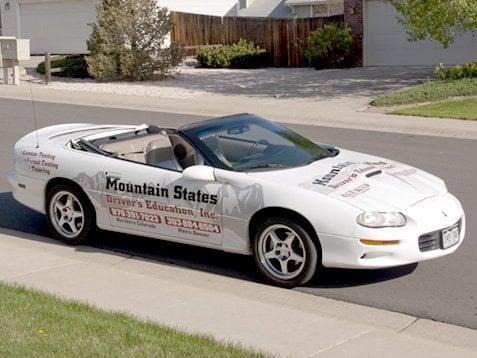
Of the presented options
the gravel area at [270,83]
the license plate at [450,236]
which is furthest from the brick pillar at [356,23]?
the license plate at [450,236]

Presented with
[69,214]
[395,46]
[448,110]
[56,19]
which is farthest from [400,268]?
[56,19]

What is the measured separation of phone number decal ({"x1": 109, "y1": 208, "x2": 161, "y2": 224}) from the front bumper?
177 centimetres

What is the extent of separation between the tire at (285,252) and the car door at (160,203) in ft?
1.52

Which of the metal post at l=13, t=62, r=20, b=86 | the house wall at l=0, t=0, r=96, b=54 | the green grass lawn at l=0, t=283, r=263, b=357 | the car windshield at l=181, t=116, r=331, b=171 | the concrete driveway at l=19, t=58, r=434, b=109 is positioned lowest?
the green grass lawn at l=0, t=283, r=263, b=357

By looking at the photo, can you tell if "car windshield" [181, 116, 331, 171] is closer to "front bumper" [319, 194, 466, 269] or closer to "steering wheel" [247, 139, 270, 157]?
"steering wheel" [247, 139, 270, 157]

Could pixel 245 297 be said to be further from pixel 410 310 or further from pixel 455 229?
pixel 455 229

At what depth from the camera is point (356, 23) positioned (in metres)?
32.2

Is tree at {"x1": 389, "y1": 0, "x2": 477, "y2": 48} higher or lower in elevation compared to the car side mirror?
higher

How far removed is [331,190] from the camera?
762cm

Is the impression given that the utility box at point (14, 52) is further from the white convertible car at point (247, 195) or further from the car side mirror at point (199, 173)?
the car side mirror at point (199, 173)

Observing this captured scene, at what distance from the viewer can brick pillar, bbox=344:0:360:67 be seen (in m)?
32.1

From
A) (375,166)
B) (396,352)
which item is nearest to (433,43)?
(375,166)

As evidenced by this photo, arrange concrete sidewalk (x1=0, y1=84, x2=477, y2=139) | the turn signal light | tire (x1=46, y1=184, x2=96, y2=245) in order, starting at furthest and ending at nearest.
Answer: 1. concrete sidewalk (x1=0, y1=84, x2=477, y2=139)
2. tire (x1=46, y1=184, x2=96, y2=245)
3. the turn signal light

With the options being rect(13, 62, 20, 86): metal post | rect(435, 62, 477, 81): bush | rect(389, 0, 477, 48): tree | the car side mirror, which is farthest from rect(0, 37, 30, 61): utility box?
the car side mirror
